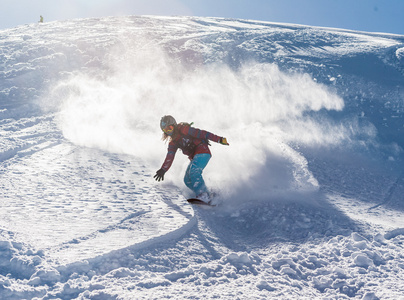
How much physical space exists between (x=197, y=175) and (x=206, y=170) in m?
0.83

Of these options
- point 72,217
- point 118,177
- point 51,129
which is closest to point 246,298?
point 72,217

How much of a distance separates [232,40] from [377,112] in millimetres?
7298

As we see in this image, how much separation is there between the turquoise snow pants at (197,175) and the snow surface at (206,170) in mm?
211

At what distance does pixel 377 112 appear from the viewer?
9477 millimetres

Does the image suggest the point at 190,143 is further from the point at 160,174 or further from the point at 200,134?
the point at 160,174

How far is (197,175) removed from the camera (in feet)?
16.4

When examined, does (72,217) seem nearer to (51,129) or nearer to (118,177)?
(118,177)

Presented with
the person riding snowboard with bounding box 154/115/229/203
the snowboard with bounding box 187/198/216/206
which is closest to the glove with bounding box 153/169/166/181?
the person riding snowboard with bounding box 154/115/229/203

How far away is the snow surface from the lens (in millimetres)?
2820

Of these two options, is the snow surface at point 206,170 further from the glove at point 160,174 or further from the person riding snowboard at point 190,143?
the person riding snowboard at point 190,143

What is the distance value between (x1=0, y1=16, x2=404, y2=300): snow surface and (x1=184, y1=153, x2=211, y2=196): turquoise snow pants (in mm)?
211

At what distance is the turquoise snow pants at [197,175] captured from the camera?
16.0ft

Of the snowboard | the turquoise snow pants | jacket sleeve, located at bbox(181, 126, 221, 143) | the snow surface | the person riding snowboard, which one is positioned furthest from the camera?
jacket sleeve, located at bbox(181, 126, 221, 143)

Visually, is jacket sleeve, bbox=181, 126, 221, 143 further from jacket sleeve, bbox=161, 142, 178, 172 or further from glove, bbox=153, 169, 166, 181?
glove, bbox=153, 169, 166, 181
